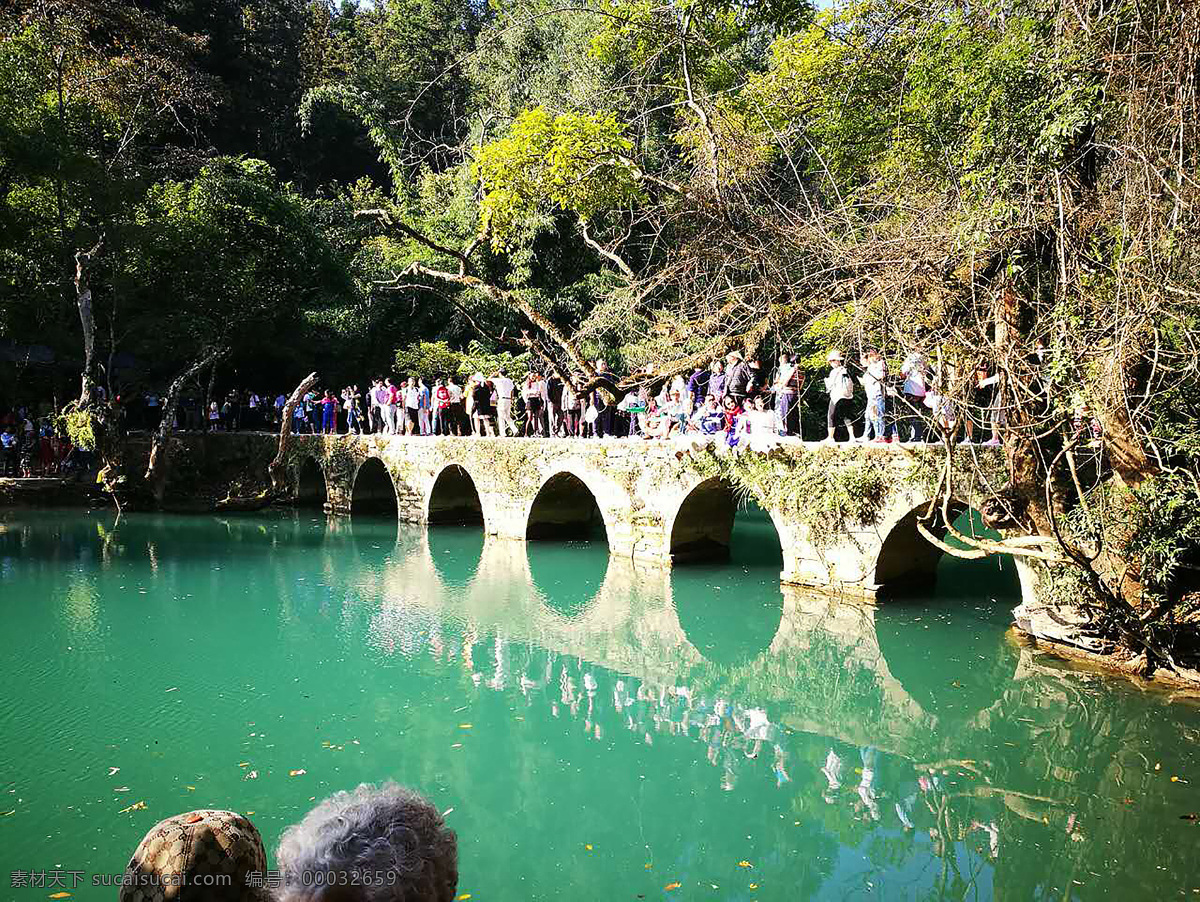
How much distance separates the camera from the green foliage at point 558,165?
12.6 m

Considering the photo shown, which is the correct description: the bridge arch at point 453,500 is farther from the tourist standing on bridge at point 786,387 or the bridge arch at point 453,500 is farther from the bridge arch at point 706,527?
the tourist standing on bridge at point 786,387

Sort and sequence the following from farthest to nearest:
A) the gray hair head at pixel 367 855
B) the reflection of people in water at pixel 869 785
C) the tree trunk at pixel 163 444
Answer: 1. the tree trunk at pixel 163 444
2. the reflection of people in water at pixel 869 785
3. the gray hair head at pixel 367 855

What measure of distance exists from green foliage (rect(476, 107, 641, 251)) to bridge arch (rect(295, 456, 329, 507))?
42.1 feet

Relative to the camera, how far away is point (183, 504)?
23031 mm

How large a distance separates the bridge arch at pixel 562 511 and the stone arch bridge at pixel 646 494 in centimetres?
3

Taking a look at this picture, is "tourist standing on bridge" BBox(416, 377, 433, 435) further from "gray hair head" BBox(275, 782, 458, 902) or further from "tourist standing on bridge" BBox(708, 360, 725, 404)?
"gray hair head" BBox(275, 782, 458, 902)

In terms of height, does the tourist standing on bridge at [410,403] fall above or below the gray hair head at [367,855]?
above

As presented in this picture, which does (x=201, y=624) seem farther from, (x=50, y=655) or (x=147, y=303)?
(x=147, y=303)

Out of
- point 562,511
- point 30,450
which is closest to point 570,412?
point 562,511

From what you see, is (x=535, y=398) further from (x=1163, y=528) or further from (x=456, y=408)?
(x=1163, y=528)

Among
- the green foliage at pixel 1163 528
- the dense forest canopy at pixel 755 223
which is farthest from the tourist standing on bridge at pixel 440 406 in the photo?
the green foliage at pixel 1163 528

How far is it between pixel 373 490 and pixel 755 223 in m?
14.0

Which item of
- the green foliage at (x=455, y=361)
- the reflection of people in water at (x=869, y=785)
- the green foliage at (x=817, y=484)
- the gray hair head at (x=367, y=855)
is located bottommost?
the reflection of people in water at (x=869, y=785)

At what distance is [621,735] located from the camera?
8.43m
